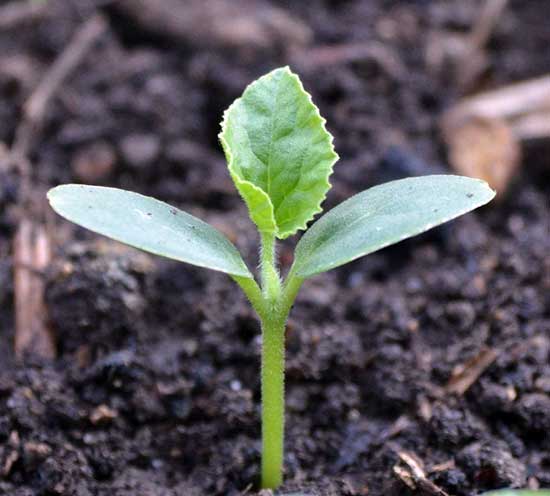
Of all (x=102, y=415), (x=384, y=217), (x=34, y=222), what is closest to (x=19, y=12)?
(x=34, y=222)

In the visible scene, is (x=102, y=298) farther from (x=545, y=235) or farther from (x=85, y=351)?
(x=545, y=235)

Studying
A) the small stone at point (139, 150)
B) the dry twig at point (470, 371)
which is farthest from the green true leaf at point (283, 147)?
the small stone at point (139, 150)

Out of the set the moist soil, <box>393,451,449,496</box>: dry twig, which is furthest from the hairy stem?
<box>393,451,449,496</box>: dry twig

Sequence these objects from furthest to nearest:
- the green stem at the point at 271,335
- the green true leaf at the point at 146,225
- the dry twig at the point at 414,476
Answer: the dry twig at the point at 414,476, the green stem at the point at 271,335, the green true leaf at the point at 146,225

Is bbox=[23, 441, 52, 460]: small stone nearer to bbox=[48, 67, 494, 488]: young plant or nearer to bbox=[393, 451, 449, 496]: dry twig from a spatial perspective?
bbox=[48, 67, 494, 488]: young plant

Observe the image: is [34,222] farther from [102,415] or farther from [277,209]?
[277,209]

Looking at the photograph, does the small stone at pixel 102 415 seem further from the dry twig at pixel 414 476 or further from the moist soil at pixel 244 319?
the dry twig at pixel 414 476
